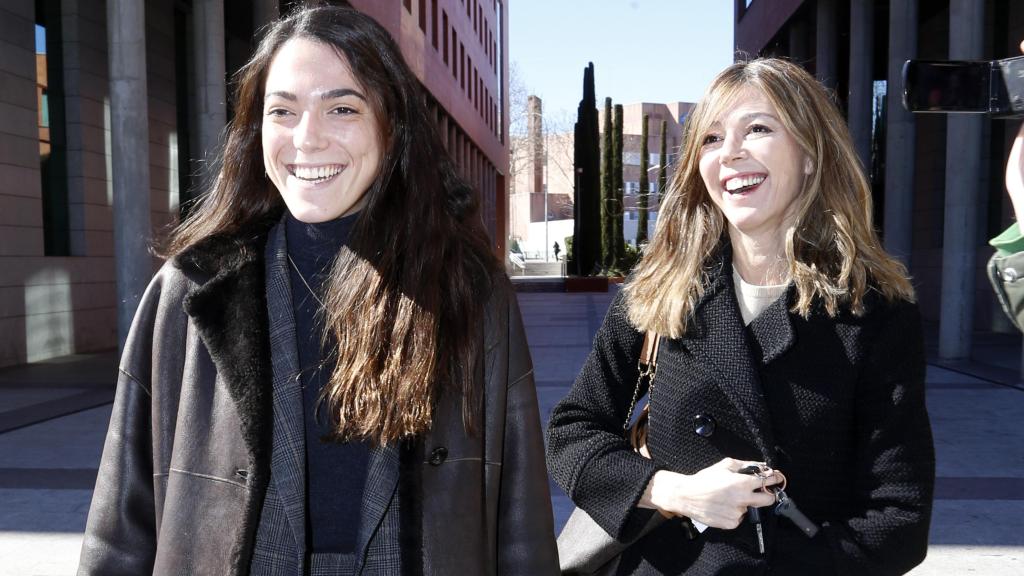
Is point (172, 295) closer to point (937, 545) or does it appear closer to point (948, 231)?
point (937, 545)

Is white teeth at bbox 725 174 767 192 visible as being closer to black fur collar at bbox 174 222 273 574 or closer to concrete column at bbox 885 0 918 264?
black fur collar at bbox 174 222 273 574

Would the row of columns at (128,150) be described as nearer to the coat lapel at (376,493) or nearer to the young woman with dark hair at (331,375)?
the young woman with dark hair at (331,375)

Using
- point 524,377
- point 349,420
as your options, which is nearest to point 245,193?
point 349,420

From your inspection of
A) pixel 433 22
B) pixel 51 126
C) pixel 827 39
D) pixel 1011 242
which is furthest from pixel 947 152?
pixel 433 22

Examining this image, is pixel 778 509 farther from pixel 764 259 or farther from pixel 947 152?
pixel 947 152

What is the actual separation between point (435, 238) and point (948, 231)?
10475 millimetres

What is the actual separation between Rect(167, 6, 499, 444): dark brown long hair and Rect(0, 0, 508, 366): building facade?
7.00 meters

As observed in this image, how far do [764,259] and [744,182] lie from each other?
0.19 metres

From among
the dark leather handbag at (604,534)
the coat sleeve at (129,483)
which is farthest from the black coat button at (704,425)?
the coat sleeve at (129,483)

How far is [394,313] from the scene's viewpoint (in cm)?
186

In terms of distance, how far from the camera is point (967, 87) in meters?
1.54

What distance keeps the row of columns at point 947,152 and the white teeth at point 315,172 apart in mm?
7662

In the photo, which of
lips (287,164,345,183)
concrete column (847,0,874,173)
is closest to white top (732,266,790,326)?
lips (287,164,345,183)

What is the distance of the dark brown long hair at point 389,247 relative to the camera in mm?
1773
